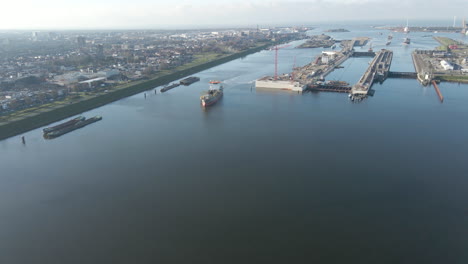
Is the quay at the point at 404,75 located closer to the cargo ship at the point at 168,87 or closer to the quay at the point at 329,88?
the quay at the point at 329,88

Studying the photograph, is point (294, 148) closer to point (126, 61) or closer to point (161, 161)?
point (161, 161)

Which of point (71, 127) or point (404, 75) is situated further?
point (404, 75)

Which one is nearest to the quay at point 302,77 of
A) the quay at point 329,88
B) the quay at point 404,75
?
the quay at point 329,88

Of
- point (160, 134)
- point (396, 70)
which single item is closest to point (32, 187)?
point (160, 134)

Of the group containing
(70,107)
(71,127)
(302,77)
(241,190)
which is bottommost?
(241,190)

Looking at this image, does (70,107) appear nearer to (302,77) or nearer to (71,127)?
(71,127)

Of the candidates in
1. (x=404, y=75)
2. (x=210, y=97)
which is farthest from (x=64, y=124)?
(x=404, y=75)
